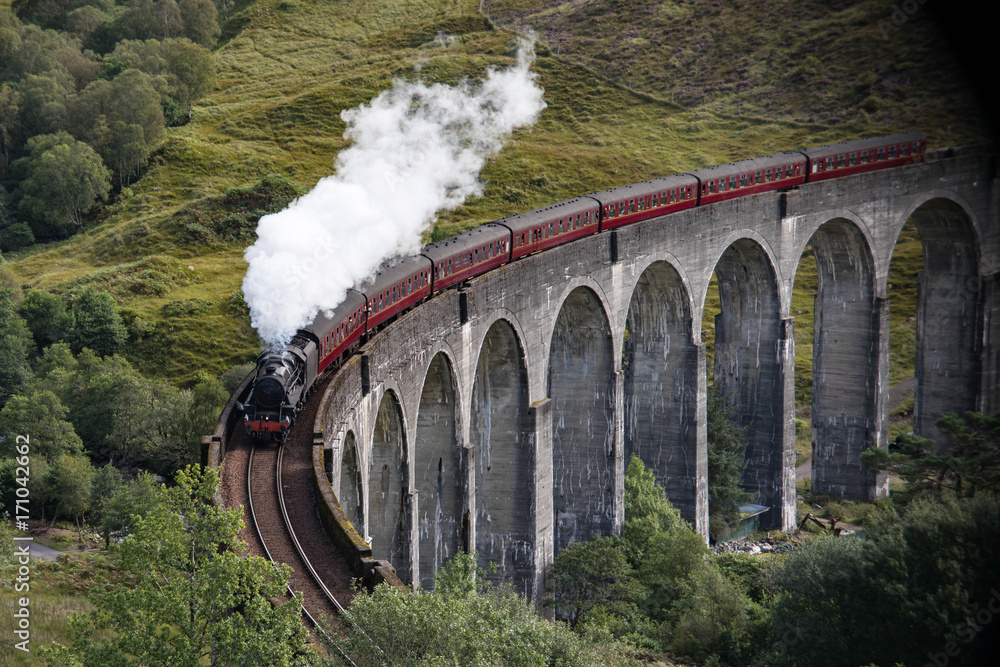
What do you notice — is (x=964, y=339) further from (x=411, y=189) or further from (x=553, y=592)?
(x=411, y=189)

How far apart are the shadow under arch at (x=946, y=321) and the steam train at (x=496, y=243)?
4.89 m

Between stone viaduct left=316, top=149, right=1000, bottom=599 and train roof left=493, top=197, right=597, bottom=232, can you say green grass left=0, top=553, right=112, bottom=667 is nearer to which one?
stone viaduct left=316, top=149, right=1000, bottom=599

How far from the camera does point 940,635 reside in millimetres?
24891

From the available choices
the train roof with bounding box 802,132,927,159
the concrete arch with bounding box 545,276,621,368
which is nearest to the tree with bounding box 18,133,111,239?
the concrete arch with bounding box 545,276,621,368

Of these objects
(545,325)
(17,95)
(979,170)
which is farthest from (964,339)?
(17,95)

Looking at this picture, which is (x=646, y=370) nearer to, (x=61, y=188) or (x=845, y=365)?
(x=845, y=365)

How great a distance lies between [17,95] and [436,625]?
246ft

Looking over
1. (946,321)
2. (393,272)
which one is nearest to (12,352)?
(393,272)

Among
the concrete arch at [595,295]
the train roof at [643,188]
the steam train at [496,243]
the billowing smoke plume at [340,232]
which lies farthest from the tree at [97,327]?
the train roof at [643,188]

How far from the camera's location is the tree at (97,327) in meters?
52.8

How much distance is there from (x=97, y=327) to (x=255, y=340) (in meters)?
8.22

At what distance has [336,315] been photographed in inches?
1025

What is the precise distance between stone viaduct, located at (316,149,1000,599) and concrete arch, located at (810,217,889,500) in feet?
0.31

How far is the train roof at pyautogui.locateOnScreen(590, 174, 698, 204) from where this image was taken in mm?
40094
